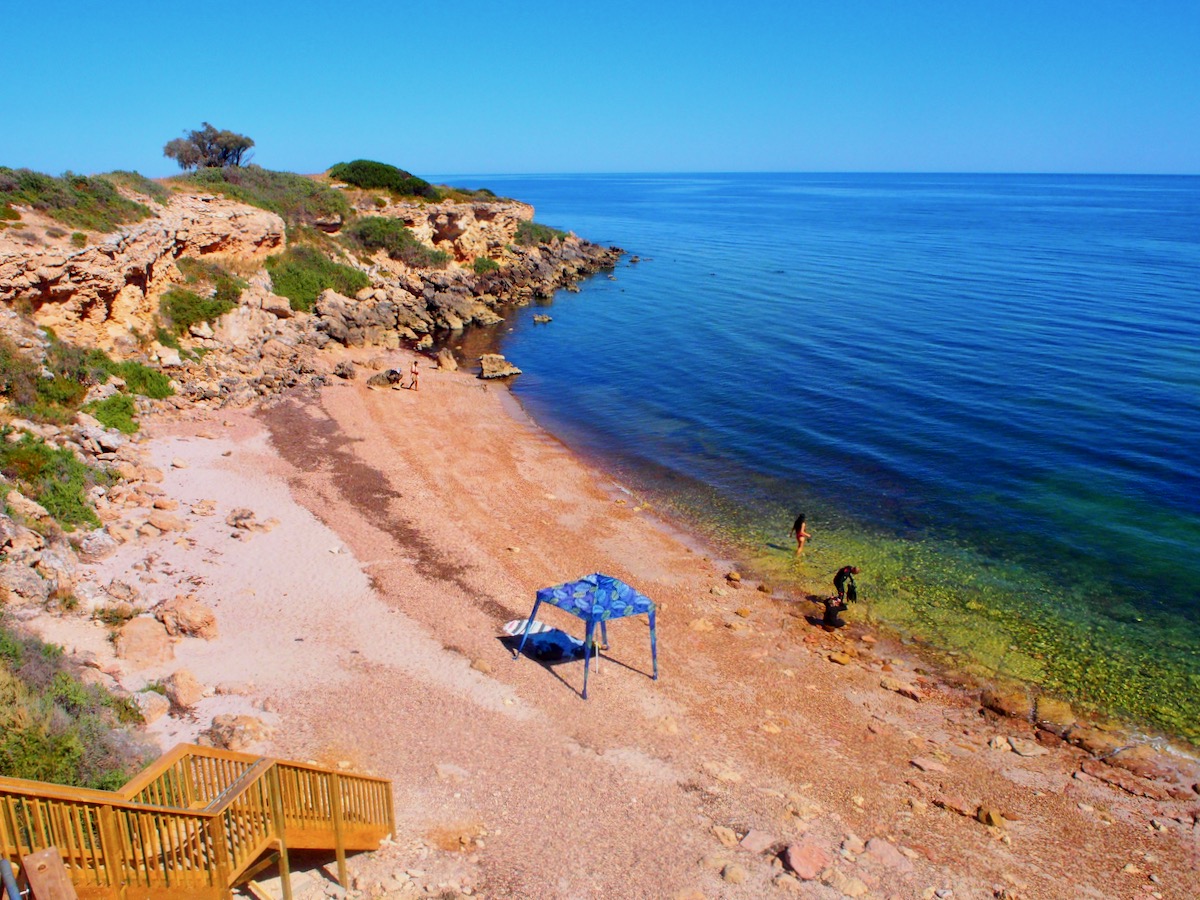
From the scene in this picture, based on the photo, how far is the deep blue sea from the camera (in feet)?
57.4

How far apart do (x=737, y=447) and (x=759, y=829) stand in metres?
18.8

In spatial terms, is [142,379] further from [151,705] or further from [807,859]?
[807,859]

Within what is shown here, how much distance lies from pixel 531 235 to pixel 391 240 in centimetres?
2052

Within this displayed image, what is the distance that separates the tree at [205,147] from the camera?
53188 millimetres

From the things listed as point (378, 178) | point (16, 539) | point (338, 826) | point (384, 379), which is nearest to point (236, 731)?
point (338, 826)

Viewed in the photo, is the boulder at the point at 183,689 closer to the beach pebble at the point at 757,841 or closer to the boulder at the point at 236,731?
the boulder at the point at 236,731

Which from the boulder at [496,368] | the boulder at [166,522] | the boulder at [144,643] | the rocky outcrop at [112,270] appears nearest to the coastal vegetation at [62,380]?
the rocky outcrop at [112,270]

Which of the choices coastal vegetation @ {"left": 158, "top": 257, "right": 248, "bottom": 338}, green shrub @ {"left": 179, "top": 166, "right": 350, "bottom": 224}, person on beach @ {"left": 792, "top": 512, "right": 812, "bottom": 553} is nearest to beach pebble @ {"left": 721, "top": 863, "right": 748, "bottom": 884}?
person on beach @ {"left": 792, "top": 512, "right": 812, "bottom": 553}

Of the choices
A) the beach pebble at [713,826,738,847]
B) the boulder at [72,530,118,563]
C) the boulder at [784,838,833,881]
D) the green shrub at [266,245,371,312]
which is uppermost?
the green shrub at [266,245,371,312]

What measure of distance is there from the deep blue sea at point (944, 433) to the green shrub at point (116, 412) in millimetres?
14534

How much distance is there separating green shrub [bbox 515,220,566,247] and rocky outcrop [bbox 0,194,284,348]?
109 ft

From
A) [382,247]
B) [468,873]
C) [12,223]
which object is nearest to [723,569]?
[468,873]

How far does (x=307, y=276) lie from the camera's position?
39000 millimetres

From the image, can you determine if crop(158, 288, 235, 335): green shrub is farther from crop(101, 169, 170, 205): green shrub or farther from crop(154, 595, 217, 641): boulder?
crop(154, 595, 217, 641): boulder
